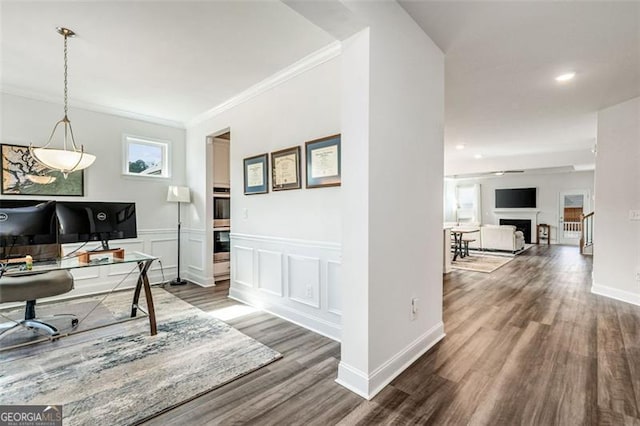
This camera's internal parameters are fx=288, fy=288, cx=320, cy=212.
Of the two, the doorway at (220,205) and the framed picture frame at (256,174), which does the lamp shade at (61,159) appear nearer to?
the framed picture frame at (256,174)

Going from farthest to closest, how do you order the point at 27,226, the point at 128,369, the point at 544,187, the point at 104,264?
the point at 544,187
the point at 104,264
the point at 27,226
the point at 128,369

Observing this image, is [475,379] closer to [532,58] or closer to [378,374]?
[378,374]

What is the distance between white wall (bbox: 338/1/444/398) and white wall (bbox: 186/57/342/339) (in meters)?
0.65

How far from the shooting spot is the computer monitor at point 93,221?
260cm

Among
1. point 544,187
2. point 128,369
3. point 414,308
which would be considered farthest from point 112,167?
point 544,187

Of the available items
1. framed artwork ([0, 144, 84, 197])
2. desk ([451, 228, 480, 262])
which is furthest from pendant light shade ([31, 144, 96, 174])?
desk ([451, 228, 480, 262])

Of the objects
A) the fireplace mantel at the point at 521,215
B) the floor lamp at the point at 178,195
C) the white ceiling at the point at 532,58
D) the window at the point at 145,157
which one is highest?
the white ceiling at the point at 532,58

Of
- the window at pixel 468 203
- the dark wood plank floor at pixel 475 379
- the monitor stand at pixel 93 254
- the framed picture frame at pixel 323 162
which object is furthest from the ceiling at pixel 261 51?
the window at pixel 468 203

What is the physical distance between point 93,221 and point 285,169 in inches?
74.3

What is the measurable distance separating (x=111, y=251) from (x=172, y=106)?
7.36 ft

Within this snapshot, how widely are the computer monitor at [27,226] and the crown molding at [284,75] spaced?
88.3 inches

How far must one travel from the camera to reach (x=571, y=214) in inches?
381

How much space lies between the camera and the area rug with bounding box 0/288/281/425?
5.59ft

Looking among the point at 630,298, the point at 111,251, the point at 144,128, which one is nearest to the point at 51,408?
the point at 111,251
